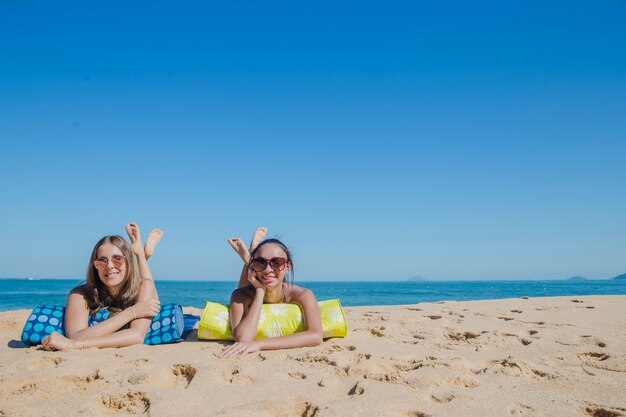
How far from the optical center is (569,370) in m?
3.48

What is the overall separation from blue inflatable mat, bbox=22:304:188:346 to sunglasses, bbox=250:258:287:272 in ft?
3.68

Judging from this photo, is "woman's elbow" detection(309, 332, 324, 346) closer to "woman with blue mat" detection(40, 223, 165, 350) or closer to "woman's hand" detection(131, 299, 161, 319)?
"woman with blue mat" detection(40, 223, 165, 350)

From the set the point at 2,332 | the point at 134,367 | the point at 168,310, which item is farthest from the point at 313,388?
the point at 2,332

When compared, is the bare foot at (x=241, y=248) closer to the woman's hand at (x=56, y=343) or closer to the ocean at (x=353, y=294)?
the woman's hand at (x=56, y=343)

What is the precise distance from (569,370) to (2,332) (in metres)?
6.49

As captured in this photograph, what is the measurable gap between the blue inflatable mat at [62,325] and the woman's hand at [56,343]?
487 mm

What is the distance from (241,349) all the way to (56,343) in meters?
1.75

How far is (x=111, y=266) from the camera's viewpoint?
15.4 feet

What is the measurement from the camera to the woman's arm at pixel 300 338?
13.6 feet

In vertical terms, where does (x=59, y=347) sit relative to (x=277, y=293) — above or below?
below

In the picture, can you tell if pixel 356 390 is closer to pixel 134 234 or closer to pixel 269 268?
pixel 269 268

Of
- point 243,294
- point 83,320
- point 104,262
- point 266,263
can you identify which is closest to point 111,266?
point 104,262

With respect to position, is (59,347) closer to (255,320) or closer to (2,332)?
(255,320)

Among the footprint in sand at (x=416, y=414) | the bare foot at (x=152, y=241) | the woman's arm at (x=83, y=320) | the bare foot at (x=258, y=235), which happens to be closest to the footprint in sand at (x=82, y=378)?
the woman's arm at (x=83, y=320)
